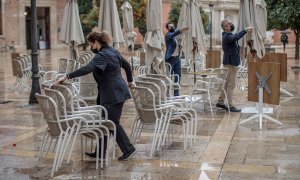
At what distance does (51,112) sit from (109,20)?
5.57 metres

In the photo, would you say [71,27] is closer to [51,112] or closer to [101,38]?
[101,38]

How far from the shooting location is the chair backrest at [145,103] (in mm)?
7340

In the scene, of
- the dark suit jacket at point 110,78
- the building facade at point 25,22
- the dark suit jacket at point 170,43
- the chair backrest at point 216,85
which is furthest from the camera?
the building facade at point 25,22

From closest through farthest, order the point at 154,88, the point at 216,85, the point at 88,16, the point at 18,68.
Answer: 1. the point at 154,88
2. the point at 216,85
3. the point at 18,68
4. the point at 88,16

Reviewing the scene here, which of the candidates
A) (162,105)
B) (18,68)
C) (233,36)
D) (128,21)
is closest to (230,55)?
(233,36)

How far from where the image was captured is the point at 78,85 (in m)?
11.5

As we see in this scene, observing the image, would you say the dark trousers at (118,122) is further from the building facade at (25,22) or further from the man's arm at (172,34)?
the building facade at (25,22)

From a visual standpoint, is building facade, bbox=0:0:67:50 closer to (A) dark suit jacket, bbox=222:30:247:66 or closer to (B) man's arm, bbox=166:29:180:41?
(B) man's arm, bbox=166:29:180:41

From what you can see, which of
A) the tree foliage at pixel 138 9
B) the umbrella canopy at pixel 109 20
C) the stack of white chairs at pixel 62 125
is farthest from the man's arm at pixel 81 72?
the tree foliage at pixel 138 9

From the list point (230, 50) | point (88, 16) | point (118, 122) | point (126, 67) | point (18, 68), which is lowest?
point (118, 122)

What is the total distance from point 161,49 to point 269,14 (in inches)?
502

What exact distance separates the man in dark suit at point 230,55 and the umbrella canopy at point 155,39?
1.30m

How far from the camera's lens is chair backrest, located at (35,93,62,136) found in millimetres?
6367

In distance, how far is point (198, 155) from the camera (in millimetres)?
7430
